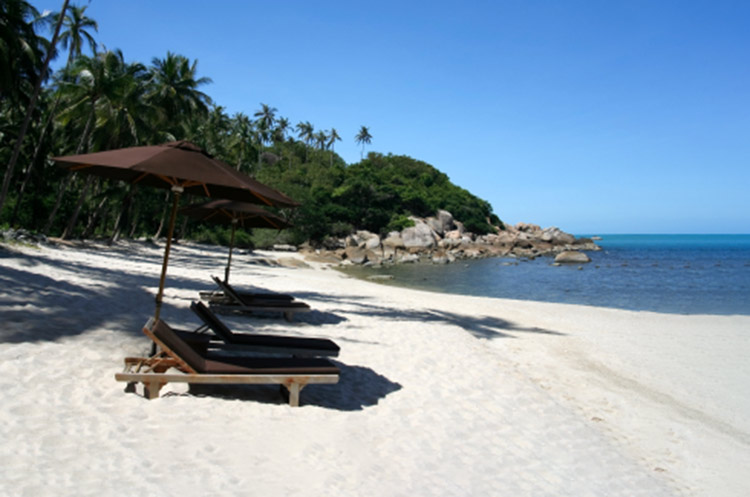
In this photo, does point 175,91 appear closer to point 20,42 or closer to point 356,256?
point 20,42

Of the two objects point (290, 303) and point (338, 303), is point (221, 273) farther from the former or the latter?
point (290, 303)

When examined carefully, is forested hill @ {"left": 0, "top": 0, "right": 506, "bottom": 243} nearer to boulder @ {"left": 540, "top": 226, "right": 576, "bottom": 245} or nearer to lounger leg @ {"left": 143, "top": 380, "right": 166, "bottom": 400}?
lounger leg @ {"left": 143, "top": 380, "right": 166, "bottom": 400}

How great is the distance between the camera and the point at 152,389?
4996 mm

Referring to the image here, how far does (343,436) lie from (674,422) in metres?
4.90

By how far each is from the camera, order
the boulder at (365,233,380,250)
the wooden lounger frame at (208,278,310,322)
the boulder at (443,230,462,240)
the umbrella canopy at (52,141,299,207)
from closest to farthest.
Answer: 1. the umbrella canopy at (52,141,299,207)
2. the wooden lounger frame at (208,278,310,322)
3. the boulder at (365,233,380,250)
4. the boulder at (443,230,462,240)

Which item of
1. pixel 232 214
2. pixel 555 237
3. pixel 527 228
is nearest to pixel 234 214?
pixel 232 214

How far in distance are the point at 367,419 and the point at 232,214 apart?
8.49m

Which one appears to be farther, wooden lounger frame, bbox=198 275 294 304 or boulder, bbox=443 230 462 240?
boulder, bbox=443 230 462 240

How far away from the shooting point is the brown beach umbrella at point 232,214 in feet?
38.0

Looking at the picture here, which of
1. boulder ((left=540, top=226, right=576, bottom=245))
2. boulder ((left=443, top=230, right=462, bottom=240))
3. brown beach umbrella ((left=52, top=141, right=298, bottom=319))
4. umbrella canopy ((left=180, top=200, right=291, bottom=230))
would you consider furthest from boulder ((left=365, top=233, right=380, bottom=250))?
brown beach umbrella ((left=52, top=141, right=298, bottom=319))

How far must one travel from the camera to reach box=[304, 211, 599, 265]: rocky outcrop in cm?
4728

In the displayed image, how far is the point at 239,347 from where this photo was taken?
659cm

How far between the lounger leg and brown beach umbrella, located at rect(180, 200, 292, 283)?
6.58 m

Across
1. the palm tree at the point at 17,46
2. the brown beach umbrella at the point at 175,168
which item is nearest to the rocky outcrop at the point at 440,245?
the palm tree at the point at 17,46
